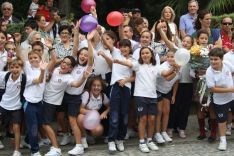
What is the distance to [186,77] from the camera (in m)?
7.40

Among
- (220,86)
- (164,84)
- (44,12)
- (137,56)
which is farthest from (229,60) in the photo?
(44,12)

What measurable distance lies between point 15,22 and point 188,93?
346 cm

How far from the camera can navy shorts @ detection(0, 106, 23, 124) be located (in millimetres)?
6496

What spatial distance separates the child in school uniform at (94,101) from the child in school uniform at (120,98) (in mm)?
195

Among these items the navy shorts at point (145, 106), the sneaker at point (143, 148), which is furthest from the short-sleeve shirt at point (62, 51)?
the sneaker at point (143, 148)

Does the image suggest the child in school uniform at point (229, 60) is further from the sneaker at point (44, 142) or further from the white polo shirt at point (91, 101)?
the sneaker at point (44, 142)

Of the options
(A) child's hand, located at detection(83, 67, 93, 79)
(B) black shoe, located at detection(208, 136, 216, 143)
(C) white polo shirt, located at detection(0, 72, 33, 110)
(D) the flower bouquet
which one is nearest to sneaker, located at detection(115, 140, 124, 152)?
(A) child's hand, located at detection(83, 67, 93, 79)

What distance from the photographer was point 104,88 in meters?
7.03

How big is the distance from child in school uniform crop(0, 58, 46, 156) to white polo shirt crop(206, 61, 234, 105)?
8.13ft

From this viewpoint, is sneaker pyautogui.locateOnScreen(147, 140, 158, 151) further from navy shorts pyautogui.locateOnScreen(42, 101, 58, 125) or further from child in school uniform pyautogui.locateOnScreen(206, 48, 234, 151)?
navy shorts pyautogui.locateOnScreen(42, 101, 58, 125)

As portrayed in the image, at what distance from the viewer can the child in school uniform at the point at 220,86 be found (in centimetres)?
678

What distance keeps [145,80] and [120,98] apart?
0.44 m

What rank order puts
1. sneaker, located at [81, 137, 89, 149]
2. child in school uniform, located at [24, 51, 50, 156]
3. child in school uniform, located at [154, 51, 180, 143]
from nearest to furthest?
child in school uniform, located at [24, 51, 50, 156] < sneaker, located at [81, 137, 89, 149] < child in school uniform, located at [154, 51, 180, 143]

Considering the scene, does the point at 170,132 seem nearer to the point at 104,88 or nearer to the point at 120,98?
the point at 120,98
